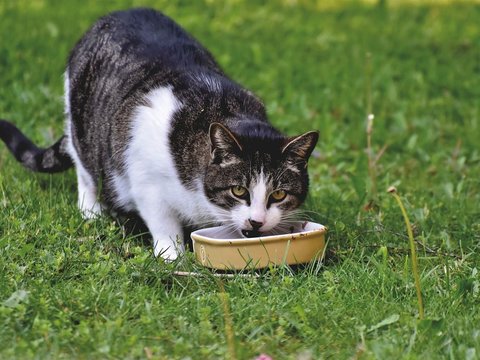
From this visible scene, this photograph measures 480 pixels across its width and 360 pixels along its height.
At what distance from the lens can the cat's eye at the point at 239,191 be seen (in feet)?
12.9

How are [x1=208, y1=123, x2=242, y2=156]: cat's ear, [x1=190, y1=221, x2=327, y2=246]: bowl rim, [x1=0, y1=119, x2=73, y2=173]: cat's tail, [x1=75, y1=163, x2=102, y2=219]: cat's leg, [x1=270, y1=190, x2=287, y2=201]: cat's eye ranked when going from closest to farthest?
[x1=190, y1=221, x2=327, y2=246]: bowl rim
[x1=208, y1=123, x2=242, y2=156]: cat's ear
[x1=270, y1=190, x2=287, y2=201]: cat's eye
[x1=75, y1=163, x2=102, y2=219]: cat's leg
[x1=0, y1=119, x2=73, y2=173]: cat's tail

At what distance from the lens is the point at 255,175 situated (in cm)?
390

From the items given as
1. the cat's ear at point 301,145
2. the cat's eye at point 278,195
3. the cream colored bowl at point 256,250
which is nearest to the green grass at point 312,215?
the cream colored bowl at point 256,250

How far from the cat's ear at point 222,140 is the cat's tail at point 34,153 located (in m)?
1.25

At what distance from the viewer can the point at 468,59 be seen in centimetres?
739

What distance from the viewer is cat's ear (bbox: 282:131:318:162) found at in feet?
12.8

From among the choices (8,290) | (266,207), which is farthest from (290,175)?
(8,290)

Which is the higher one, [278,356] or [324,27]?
[324,27]

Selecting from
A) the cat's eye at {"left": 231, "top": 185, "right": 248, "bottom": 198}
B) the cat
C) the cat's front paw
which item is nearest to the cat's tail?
the cat

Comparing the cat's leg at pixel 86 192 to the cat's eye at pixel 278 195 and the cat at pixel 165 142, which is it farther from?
the cat's eye at pixel 278 195

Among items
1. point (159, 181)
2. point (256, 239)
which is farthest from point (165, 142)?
point (256, 239)

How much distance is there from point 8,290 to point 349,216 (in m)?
1.82

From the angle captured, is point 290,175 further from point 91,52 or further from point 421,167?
point 421,167

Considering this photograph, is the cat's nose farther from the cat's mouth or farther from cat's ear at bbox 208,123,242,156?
cat's ear at bbox 208,123,242,156
